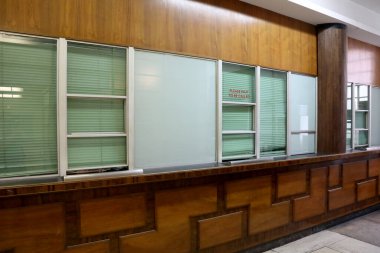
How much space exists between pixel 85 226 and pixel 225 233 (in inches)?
61.4

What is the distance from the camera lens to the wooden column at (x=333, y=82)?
411 centimetres

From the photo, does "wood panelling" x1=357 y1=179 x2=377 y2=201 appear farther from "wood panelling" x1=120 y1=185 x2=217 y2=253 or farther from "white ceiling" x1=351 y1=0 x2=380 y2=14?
"wood panelling" x1=120 y1=185 x2=217 y2=253

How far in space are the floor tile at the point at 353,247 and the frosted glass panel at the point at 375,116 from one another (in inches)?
102

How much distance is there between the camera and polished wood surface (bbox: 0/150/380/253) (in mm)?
2100

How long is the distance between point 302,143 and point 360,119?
Answer: 193cm

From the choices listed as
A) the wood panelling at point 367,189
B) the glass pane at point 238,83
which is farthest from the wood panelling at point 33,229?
the wood panelling at point 367,189

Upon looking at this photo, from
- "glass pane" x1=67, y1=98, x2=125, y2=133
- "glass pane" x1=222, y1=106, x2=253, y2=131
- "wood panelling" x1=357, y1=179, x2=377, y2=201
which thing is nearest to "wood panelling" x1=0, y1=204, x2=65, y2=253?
"glass pane" x1=67, y1=98, x2=125, y2=133

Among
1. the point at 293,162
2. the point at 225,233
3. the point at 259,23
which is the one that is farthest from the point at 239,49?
the point at 225,233

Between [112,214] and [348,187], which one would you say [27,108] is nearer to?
[112,214]

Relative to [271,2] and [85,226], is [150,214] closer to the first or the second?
[85,226]

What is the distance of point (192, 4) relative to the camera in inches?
121

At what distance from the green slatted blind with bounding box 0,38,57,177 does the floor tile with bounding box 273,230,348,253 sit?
3009mm

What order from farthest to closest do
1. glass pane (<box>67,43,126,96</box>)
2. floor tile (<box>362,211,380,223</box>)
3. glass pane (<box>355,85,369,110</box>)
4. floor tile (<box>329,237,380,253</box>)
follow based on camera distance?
glass pane (<box>355,85,369,110</box>) → floor tile (<box>362,211,380,223</box>) → floor tile (<box>329,237,380,253</box>) → glass pane (<box>67,43,126,96</box>)

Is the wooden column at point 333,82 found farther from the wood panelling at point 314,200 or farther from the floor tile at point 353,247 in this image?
the floor tile at point 353,247
